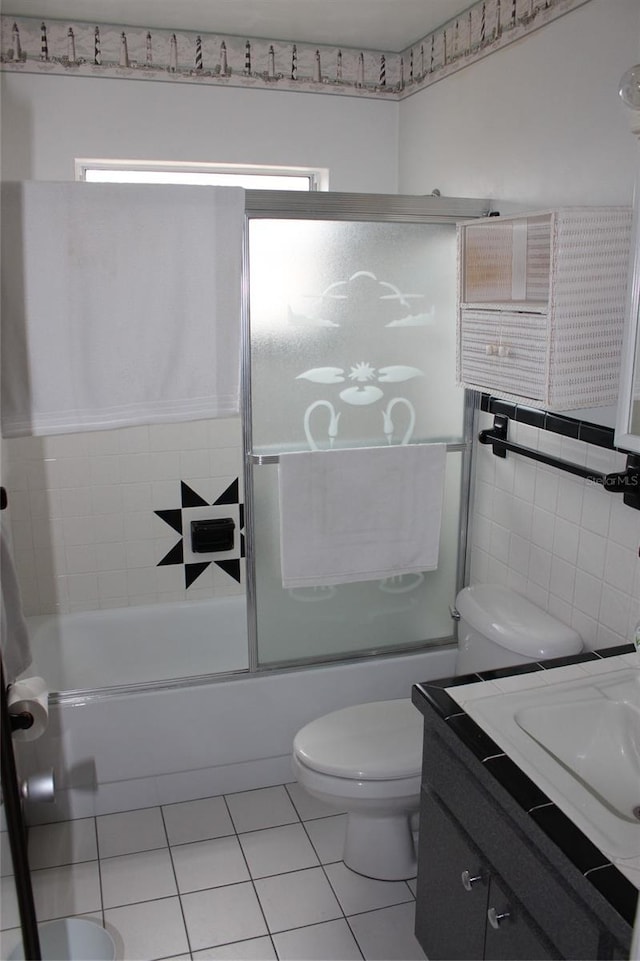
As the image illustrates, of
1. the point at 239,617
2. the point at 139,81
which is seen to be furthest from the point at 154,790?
the point at 139,81

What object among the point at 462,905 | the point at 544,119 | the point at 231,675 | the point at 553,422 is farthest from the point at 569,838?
the point at 544,119

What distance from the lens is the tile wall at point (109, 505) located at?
3014mm

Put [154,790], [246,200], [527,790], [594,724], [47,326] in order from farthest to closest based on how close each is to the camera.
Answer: [154,790], [246,200], [47,326], [594,724], [527,790]

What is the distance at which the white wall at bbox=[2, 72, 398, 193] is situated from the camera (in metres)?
2.58

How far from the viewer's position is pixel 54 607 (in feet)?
10.2

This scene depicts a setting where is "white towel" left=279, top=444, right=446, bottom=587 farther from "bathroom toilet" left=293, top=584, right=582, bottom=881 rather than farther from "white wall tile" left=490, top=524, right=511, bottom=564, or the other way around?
"bathroom toilet" left=293, top=584, right=582, bottom=881

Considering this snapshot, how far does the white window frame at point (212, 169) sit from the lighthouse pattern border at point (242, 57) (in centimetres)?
26

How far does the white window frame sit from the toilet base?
2154mm

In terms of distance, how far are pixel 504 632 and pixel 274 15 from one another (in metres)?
1.98

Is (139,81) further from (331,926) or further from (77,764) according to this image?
(331,926)

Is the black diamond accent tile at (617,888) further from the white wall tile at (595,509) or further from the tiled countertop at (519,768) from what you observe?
the white wall tile at (595,509)

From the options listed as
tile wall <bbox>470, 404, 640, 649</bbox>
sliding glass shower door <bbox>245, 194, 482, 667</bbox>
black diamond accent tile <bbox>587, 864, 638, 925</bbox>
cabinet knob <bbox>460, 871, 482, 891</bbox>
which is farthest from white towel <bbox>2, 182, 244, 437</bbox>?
black diamond accent tile <bbox>587, 864, 638, 925</bbox>

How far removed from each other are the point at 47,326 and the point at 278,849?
1593 millimetres

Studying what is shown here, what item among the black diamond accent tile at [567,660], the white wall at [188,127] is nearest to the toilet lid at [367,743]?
the black diamond accent tile at [567,660]
